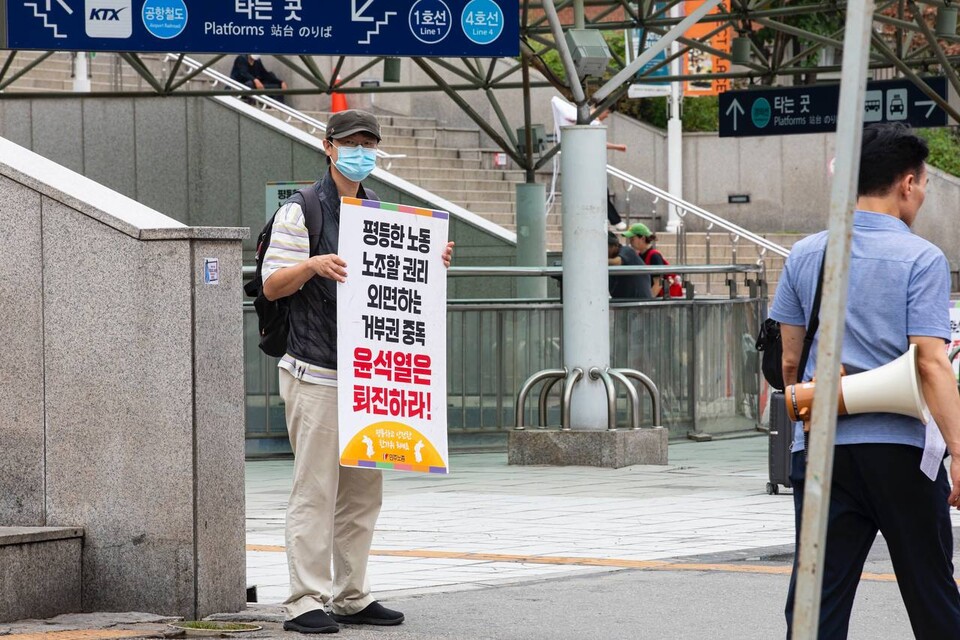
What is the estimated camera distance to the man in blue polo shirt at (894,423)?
5.01m

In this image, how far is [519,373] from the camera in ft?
52.1

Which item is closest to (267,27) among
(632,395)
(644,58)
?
(644,58)

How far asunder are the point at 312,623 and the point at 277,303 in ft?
3.93

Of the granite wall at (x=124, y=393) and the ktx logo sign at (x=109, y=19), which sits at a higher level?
the ktx logo sign at (x=109, y=19)

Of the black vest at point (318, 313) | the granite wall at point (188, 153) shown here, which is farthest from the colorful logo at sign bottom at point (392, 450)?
the granite wall at point (188, 153)

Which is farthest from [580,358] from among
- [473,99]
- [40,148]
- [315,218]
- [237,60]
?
[473,99]

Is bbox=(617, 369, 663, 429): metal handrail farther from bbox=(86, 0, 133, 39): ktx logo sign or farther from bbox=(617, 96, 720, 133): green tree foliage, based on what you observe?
bbox=(617, 96, 720, 133): green tree foliage

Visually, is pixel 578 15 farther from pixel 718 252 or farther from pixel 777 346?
pixel 718 252

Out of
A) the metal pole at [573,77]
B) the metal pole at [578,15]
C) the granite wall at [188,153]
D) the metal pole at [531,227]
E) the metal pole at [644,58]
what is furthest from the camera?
the granite wall at [188,153]

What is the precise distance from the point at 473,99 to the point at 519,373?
17.1m

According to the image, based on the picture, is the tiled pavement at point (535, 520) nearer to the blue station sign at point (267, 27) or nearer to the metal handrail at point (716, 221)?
the blue station sign at point (267, 27)

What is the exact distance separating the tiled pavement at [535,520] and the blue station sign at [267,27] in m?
3.15

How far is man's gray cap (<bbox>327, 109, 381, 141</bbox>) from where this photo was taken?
275 inches

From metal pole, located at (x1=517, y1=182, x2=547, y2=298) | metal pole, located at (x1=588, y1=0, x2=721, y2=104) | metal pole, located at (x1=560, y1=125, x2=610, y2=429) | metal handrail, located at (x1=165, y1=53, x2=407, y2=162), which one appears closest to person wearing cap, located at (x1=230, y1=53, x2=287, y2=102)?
metal handrail, located at (x1=165, y1=53, x2=407, y2=162)
